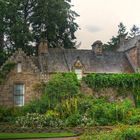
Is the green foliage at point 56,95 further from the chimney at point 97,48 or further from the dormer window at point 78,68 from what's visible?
the chimney at point 97,48

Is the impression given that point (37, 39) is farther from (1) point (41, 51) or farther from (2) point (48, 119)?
(2) point (48, 119)

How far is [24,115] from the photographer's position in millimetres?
40156

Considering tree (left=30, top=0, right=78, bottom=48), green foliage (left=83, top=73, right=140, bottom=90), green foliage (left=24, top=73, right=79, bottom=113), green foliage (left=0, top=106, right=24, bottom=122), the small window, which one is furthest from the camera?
tree (left=30, top=0, right=78, bottom=48)

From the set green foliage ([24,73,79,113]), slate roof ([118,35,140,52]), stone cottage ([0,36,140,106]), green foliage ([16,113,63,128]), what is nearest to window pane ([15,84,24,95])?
stone cottage ([0,36,140,106])

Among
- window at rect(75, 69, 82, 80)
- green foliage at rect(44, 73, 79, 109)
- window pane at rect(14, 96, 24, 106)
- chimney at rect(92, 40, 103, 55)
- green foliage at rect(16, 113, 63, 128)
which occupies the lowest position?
green foliage at rect(16, 113, 63, 128)

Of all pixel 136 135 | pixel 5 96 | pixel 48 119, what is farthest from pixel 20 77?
pixel 136 135

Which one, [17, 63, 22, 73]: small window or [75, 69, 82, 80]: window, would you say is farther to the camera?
Result: [75, 69, 82, 80]: window

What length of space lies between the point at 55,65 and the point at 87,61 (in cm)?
491

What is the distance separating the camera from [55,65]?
162 feet

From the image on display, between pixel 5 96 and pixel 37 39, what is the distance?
1830 centimetres

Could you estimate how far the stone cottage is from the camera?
144 ft

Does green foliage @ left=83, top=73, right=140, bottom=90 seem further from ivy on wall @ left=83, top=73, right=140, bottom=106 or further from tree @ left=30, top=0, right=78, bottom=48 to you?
tree @ left=30, top=0, right=78, bottom=48

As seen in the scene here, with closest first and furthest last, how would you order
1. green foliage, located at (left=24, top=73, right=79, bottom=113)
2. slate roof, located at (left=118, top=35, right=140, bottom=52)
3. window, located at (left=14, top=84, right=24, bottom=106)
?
green foliage, located at (left=24, top=73, right=79, bottom=113), window, located at (left=14, top=84, right=24, bottom=106), slate roof, located at (left=118, top=35, right=140, bottom=52)

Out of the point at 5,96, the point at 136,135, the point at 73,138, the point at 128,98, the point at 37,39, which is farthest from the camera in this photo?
the point at 37,39
